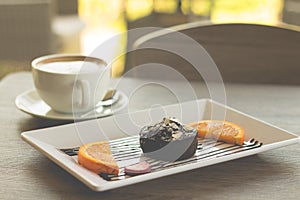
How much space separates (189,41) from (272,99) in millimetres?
357

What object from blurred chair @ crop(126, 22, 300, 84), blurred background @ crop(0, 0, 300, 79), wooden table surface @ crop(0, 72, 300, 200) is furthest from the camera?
blurred background @ crop(0, 0, 300, 79)

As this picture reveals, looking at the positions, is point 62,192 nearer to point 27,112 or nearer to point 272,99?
point 27,112

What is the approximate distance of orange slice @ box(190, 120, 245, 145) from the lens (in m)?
0.94

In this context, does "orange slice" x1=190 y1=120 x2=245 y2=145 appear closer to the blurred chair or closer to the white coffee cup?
the white coffee cup

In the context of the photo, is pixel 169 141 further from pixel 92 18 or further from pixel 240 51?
pixel 92 18

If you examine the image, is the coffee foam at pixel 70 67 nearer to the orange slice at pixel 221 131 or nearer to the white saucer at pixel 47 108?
the white saucer at pixel 47 108

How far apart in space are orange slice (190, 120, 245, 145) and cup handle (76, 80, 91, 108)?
228 millimetres

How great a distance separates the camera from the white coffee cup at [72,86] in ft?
3.58

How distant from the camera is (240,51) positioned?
1542 mm

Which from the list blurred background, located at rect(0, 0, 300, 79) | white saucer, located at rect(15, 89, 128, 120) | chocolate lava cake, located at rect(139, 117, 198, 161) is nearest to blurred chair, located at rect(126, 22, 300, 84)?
white saucer, located at rect(15, 89, 128, 120)

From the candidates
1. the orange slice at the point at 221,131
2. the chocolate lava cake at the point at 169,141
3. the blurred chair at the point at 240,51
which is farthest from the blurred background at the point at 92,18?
the chocolate lava cake at the point at 169,141

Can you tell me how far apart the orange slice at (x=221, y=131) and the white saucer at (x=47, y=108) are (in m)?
0.22

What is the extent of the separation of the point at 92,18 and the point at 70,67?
11.5 ft

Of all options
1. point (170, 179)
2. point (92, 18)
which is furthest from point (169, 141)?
point (92, 18)
